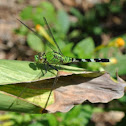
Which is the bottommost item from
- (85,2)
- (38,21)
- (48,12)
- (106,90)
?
(106,90)

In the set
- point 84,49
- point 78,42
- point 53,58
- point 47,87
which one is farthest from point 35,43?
point 47,87

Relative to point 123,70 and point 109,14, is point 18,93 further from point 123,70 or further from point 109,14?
point 109,14

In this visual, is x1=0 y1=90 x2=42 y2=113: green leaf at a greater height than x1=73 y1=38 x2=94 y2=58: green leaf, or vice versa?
x1=73 y1=38 x2=94 y2=58: green leaf

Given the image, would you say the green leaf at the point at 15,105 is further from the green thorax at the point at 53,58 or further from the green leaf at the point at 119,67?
the green leaf at the point at 119,67

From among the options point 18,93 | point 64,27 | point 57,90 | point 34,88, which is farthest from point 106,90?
point 64,27

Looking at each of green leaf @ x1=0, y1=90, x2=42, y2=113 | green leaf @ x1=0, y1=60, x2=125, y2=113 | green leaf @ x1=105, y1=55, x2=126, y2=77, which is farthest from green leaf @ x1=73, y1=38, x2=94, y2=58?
green leaf @ x1=0, y1=90, x2=42, y2=113

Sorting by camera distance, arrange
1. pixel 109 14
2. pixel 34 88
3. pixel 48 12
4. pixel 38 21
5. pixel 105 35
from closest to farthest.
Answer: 1. pixel 34 88
2. pixel 38 21
3. pixel 48 12
4. pixel 105 35
5. pixel 109 14

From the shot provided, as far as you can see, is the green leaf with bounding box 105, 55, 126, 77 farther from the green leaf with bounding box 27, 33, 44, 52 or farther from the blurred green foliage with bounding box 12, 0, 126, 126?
the green leaf with bounding box 27, 33, 44, 52

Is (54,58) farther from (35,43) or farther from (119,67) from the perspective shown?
(35,43)
